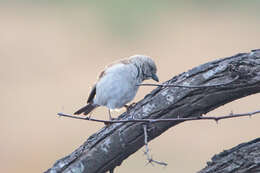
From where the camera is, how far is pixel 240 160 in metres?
4.05

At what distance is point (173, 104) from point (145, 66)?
6.25 ft

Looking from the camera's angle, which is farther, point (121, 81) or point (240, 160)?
point (121, 81)

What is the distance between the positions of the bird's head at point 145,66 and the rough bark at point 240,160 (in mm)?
2055

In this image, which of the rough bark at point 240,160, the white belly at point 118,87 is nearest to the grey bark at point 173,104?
the rough bark at point 240,160

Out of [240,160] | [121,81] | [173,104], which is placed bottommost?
[240,160]

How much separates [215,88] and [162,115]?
1.20ft

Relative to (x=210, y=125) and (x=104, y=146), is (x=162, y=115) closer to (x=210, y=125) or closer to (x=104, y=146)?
(x=104, y=146)

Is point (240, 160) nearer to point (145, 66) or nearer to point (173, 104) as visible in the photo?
point (173, 104)

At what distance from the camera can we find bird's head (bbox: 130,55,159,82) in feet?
19.9

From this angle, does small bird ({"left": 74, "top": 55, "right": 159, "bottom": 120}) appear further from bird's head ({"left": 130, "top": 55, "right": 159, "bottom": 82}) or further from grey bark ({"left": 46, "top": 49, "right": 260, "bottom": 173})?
grey bark ({"left": 46, "top": 49, "right": 260, "bottom": 173})

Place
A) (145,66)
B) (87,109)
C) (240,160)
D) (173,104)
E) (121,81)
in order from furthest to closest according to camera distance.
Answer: (87,109) → (145,66) → (121,81) → (173,104) → (240,160)

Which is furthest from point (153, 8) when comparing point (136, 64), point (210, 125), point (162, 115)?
point (162, 115)

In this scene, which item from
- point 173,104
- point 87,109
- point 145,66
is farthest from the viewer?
point 87,109

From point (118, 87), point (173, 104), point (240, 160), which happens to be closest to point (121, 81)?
point (118, 87)
